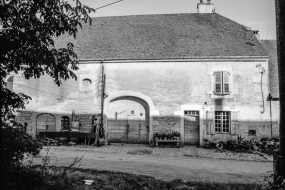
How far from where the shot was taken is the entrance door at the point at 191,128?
1817 centimetres

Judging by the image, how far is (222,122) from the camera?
58.9 ft

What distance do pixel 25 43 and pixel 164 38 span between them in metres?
16.2

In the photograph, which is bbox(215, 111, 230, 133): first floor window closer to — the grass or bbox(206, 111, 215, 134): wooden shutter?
bbox(206, 111, 215, 134): wooden shutter

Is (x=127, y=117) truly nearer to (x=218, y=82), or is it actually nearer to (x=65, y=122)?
(x=65, y=122)

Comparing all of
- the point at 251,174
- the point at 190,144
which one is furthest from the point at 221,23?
the point at 251,174

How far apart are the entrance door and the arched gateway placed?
2513 mm

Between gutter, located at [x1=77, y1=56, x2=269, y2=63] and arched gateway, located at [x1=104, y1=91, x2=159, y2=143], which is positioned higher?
gutter, located at [x1=77, y1=56, x2=269, y2=63]

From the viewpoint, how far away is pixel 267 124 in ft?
57.3

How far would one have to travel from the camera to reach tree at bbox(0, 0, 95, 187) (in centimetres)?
469

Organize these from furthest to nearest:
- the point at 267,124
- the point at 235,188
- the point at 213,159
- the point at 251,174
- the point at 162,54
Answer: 1. the point at 162,54
2. the point at 267,124
3. the point at 213,159
4. the point at 251,174
5. the point at 235,188

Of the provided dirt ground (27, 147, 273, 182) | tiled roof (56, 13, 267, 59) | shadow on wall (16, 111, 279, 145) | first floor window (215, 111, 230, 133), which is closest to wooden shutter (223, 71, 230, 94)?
tiled roof (56, 13, 267, 59)

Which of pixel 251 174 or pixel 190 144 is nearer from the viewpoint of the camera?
pixel 251 174

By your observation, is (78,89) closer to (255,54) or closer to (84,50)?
(84,50)

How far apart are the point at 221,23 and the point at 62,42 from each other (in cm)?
1222
